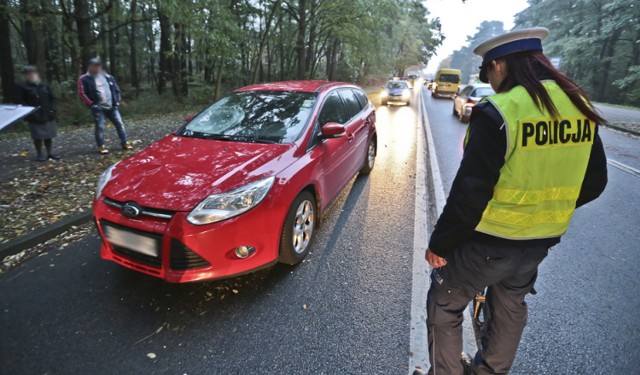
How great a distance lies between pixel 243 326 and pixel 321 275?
877 mm

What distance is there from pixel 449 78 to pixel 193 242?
27.8 meters

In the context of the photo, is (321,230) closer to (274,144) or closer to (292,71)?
(274,144)

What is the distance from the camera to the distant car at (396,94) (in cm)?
1870

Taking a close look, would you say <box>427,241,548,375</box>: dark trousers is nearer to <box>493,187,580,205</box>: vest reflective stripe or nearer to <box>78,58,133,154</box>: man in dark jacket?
<box>493,187,580,205</box>: vest reflective stripe

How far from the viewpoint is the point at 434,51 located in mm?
66625

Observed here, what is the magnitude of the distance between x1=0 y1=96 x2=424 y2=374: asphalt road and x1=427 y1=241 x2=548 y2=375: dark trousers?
50 cm

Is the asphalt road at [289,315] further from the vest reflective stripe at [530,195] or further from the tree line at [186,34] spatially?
the tree line at [186,34]

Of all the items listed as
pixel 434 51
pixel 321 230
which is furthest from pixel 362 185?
pixel 434 51

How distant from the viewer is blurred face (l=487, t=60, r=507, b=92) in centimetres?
149

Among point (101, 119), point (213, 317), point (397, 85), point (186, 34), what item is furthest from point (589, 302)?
point (397, 85)

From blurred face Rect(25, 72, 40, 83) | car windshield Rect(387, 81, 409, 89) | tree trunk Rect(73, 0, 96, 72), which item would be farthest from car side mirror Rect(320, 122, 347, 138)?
car windshield Rect(387, 81, 409, 89)

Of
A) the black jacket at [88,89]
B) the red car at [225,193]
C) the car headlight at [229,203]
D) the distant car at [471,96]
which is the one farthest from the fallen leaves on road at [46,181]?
the distant car at [471,96]

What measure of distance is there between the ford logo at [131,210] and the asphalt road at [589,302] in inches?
110

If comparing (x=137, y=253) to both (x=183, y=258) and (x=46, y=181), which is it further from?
(x=46, y=181)
